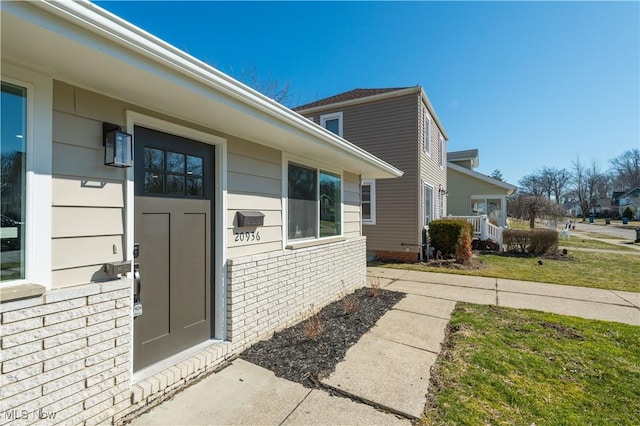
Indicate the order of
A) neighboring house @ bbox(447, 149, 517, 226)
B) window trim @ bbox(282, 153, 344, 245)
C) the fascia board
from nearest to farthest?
window trim @ bbox(282, 153, 344, 245), the fascia board, neighboring house @ bbox(447, 149, 517, 226)

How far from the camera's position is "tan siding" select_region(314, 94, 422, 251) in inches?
401

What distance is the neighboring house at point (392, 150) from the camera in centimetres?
1017

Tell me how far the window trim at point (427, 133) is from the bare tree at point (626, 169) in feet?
237

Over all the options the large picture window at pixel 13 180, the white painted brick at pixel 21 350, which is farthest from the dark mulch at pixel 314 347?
the large picture window at pixel 13 180

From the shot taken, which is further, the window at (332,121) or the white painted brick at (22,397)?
the window at (332,121)

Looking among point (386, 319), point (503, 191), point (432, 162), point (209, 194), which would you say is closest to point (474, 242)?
point (432, 162)

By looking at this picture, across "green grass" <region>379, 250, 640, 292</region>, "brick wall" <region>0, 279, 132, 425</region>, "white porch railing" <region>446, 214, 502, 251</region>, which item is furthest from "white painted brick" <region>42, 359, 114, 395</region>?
"white porch railing" <region>446, 214, 502, 251</region>

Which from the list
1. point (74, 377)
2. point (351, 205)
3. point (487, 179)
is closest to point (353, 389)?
point (74, 377)

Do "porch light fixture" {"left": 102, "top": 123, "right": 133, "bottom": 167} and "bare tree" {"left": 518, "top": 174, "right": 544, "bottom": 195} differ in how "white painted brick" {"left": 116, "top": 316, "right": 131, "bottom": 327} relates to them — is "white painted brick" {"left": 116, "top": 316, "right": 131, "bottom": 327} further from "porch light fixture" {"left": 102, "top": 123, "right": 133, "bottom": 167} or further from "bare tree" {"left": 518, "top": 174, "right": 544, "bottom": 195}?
"bare tree" {"left": 518, "top": 174, "right": 544, "bottom": 195}

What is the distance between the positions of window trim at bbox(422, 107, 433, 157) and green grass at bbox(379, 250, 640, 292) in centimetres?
469

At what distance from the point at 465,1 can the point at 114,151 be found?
8.06 metres

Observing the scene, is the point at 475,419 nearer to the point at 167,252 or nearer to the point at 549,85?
the point at 167,252

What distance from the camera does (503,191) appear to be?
1705 centimetres

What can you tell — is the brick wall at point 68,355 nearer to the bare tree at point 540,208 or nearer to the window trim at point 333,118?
the window trim at point 333,118
